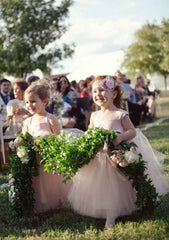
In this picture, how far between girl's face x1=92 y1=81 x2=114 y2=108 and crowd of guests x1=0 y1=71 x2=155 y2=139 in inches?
18.6

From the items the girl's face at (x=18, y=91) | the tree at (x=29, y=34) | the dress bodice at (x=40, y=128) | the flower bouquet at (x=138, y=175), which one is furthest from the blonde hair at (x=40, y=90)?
the tree at (x=29, y=34)

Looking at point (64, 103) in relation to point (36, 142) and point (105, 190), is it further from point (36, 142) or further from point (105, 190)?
point (105, 190)

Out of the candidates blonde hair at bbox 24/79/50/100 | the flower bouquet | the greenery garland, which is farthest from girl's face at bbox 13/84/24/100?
the flower bouquet

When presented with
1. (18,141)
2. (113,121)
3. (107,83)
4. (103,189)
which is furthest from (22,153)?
(107,83)

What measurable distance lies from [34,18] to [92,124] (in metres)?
26.2

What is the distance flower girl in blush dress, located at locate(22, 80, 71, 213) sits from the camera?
443 centimetres

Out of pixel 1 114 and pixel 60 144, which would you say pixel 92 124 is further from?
pixel 1 114

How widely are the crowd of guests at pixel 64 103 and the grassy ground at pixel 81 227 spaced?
1.95 meters

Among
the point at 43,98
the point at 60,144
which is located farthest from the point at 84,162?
the point at 43,98

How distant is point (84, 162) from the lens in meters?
3.66

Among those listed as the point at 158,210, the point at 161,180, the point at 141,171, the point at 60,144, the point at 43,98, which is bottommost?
the point at 158,210

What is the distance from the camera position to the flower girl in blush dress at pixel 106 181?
12.4ft

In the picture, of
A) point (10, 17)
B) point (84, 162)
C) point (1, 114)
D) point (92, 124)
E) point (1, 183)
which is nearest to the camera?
point (84, 162)

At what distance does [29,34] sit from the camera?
28266 millimetres
